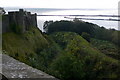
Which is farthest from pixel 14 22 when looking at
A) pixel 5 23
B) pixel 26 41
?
pixel 26 41

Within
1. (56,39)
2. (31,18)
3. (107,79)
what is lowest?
(107,79)

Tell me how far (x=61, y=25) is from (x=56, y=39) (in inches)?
358

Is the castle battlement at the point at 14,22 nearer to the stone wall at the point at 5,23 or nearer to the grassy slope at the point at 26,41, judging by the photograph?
the stone wall at the point at 5,23

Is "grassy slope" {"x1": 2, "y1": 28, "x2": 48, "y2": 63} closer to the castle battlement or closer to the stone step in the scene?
the castle battlement

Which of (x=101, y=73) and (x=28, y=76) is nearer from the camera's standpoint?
(x=28, y=76)

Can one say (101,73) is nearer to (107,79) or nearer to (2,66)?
(107,79)

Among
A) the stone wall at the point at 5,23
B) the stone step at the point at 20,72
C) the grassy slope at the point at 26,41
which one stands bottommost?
the grassy slope at the point at 26,41

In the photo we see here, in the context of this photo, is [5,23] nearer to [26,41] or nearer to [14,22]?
[14,22]

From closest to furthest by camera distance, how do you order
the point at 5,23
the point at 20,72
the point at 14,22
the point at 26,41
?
the point at 20,72, the point at 5,23, the point at 14,22, the point at 26,41

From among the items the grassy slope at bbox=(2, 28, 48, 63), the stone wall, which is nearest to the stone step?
the grassy slope at bbox=(2, 28, 48, 63)

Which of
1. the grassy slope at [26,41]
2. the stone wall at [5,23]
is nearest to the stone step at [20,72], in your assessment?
the grassy slope at [26,41]

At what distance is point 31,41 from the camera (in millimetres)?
26844

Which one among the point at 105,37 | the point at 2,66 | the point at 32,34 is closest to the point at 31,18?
the point at 32,34

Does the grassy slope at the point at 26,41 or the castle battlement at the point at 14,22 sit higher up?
the castle battlement at the point at 14,22
